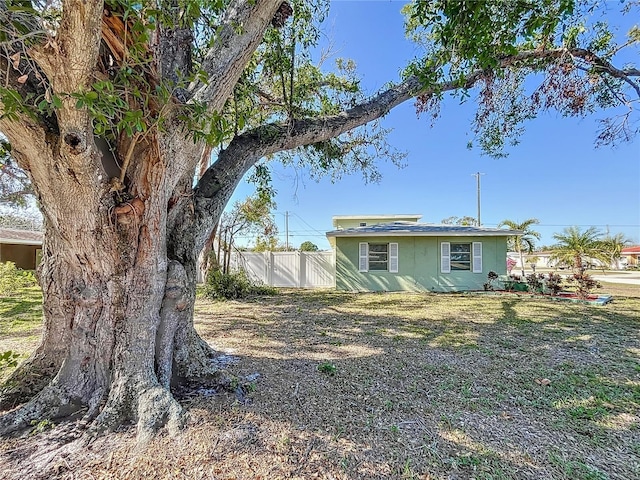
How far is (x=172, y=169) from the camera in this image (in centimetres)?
248

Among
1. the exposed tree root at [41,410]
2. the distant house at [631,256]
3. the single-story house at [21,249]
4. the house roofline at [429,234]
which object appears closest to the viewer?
the exposed tree root at [41,410]

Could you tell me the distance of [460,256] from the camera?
41.8ft

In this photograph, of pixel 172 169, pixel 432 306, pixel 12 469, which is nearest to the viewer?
pixel 12 469

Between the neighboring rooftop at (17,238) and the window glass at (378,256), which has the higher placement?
the neighboring rooftop at (17,238)

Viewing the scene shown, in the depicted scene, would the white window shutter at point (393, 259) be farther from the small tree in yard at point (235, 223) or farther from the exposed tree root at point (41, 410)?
the exposed tree root at point (41, 410)

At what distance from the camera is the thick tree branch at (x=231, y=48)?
254cm

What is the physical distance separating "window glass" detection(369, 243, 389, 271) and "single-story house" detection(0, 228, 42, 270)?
16890mm

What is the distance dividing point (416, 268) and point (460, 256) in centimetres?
188

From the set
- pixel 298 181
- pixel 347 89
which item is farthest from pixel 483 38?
Result: pixel 298 181

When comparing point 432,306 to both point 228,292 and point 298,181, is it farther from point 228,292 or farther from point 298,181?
point 228,292

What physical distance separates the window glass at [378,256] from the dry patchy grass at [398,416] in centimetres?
763

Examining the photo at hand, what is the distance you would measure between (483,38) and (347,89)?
2.72 meters

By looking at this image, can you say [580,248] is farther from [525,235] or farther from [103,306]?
[103,306]

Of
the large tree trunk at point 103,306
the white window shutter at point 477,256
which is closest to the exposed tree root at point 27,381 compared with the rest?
the large tree trunk at point 103,306
